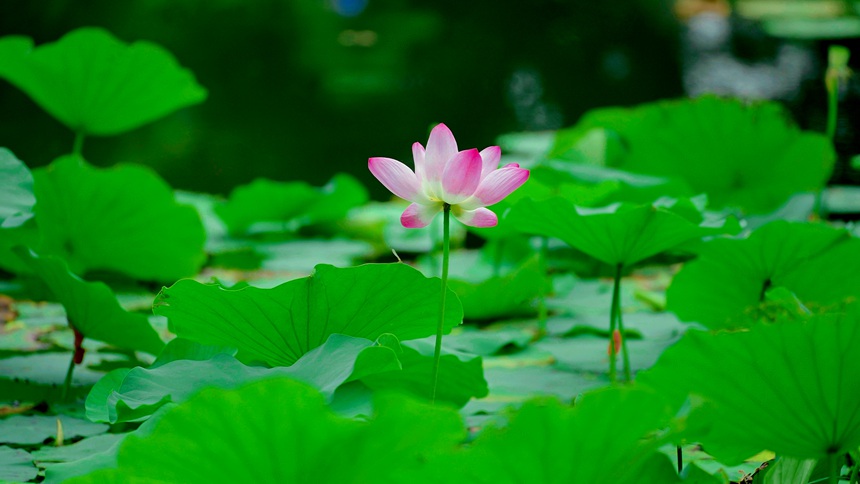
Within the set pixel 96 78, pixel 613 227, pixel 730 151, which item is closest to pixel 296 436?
pixel 613 227

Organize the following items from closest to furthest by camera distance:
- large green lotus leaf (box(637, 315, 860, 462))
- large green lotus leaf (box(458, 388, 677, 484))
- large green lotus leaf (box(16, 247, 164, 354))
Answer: large green lotus leaf (box(458, 388, 677, 484)) → large green lotus leaf (box(637, 315, 860, 462)) → large green lotus leaf (box(16, 247, 164, 354))

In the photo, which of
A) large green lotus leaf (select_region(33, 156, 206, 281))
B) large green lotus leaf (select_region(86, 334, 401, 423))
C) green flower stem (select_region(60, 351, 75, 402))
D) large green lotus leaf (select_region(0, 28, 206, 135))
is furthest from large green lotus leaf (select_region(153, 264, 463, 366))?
large green lotus leaf (select_region(0, 28, 206, 135))

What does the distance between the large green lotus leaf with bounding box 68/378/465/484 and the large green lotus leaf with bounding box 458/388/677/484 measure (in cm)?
3

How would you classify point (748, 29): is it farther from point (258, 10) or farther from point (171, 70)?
point (171, 70)

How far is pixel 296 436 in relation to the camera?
20.4 inches

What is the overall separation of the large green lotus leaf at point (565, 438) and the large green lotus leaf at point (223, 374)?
0.47 feet

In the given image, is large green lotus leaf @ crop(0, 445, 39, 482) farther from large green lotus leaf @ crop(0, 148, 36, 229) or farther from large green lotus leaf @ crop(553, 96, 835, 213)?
large green lotus leaf @ crop(553, 96, 835, 213)

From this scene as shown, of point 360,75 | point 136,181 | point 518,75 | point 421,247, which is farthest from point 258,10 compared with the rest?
point 136,181

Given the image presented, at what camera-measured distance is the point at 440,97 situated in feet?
18.9

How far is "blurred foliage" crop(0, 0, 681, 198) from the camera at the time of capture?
4316mm

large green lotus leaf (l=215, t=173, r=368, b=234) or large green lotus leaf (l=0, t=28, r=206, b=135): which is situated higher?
large green lotus leaf (l=0, t=28, r=206, b=135)

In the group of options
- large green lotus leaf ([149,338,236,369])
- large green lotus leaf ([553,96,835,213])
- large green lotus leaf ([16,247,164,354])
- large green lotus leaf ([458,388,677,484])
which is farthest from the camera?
large green lotus leaf ([553,96,835,213])

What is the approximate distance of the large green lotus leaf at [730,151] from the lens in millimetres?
1827

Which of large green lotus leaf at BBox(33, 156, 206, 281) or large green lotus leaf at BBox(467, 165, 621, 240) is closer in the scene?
large green lotus leaf at BBox(467, 165, 621, 240)
